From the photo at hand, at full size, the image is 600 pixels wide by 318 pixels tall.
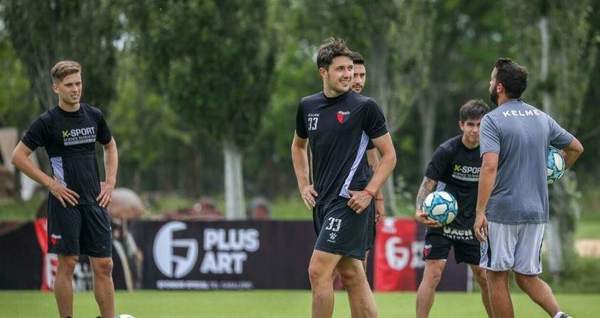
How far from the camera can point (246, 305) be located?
1427 cm

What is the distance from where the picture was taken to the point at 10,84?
115ft

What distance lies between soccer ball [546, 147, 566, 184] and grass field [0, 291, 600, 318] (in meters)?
3.64

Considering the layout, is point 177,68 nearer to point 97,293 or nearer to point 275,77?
point 275,77

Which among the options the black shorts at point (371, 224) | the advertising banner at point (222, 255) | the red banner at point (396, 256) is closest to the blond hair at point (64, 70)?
the black shorts at point (371, 224)

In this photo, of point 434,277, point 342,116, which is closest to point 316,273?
point 342,116

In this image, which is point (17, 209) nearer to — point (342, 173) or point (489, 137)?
point (342, 173)

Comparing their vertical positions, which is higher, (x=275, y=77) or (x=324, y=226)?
(x=275, y=77)

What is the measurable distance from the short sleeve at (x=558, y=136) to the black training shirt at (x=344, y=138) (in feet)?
4.36

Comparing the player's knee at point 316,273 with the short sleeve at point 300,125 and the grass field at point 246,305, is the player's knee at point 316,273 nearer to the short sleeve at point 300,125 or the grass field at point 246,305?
the short sleeve at point 300,125

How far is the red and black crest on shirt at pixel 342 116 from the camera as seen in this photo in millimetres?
8492

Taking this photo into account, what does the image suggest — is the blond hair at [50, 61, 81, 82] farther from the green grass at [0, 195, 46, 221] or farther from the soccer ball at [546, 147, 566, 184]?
the green grass at [0, 195, 46, 221]

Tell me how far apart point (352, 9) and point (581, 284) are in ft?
23.7

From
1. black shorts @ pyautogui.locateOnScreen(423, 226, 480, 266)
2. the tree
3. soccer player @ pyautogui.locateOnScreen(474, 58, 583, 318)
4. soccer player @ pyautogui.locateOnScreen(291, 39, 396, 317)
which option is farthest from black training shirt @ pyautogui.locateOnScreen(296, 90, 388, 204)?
the tree

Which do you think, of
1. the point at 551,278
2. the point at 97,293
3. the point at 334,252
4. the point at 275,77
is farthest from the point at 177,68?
the point at 334,252
